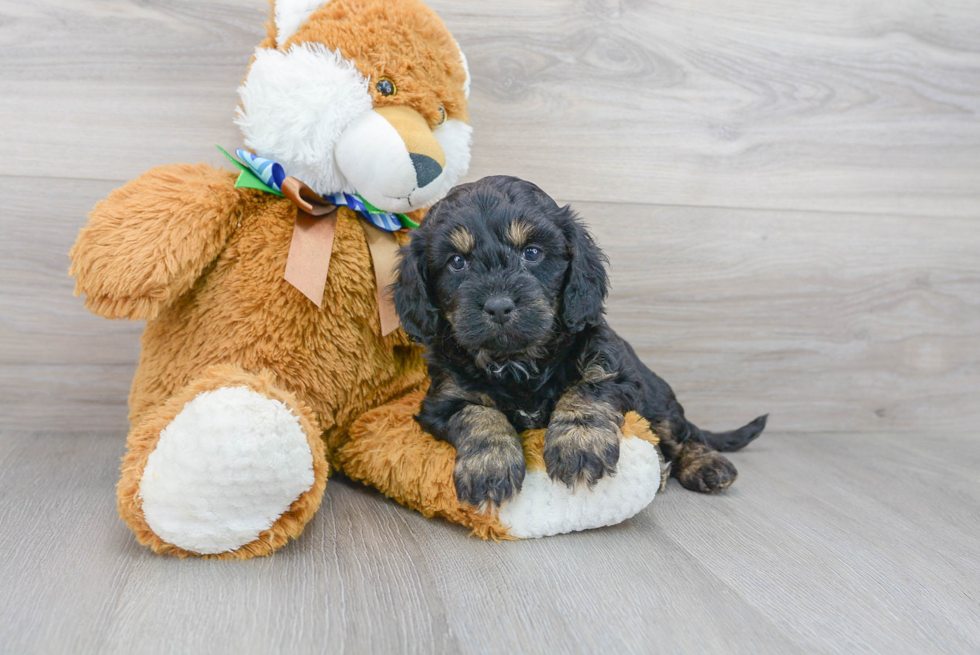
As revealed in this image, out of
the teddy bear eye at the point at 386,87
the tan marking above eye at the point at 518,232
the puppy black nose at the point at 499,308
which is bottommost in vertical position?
the puppy black nose at the point at 499,308

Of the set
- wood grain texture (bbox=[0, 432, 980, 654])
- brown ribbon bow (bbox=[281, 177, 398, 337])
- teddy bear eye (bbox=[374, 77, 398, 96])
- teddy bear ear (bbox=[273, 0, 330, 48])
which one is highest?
teddy bear ear (bbox=[273, 0, 330, 48])

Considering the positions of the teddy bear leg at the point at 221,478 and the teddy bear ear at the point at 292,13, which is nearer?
the teddy bear leg at the point at 221,478

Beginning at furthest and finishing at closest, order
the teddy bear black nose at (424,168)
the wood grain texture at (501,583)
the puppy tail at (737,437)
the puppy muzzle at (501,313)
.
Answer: the puppy tail at (737,437) < the teddy bear black nose at (424,168) < the puppy muzzle at (501,313) < the wood grain texture at (501,583)

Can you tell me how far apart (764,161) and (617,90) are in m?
0.56

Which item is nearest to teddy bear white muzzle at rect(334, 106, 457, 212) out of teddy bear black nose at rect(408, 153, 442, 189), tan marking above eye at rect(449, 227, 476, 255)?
teddy bear black nose at rect(408, 153, 442, 189)

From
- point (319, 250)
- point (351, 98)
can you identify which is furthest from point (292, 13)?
point (319, 250)

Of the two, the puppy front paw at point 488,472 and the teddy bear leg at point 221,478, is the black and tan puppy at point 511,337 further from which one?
the teddy bear leg at point 221,478

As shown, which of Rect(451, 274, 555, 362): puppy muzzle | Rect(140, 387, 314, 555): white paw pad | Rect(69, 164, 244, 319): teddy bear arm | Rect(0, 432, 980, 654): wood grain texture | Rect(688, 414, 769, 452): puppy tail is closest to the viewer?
Rect(0, 432, 980, 654): wood grain texture

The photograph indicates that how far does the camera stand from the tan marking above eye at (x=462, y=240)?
147cm

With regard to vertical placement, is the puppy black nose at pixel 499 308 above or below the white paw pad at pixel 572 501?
above

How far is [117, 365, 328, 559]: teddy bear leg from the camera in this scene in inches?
51.2

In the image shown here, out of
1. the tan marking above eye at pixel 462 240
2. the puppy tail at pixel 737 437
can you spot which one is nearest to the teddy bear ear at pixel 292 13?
the tan marking above eye at pixel 462 240

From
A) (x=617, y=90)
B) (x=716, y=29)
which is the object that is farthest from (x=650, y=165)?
(x=716, y=29)

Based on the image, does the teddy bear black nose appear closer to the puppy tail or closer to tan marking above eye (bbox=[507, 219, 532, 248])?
tan marking above eye (bbox=[507, 219, 532, 248])
